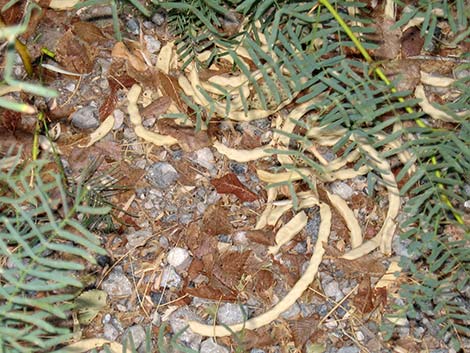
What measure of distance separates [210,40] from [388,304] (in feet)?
2.29

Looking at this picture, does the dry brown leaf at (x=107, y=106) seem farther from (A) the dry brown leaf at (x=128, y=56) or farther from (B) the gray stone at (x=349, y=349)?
(B) the gray stone at (x=349, y=349)

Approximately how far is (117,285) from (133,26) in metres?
0.63

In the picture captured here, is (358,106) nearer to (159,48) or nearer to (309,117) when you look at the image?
(309,117)

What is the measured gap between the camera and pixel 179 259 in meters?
1.62

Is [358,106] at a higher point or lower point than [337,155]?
higher

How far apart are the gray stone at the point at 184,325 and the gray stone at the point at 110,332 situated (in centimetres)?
12

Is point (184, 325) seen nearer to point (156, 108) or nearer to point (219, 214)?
point (219, 214)

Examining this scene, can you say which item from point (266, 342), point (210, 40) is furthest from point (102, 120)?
point (266, 342)

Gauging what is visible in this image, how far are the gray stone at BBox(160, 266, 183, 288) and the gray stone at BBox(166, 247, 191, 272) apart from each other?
0.04 feet

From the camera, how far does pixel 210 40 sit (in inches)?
66.5

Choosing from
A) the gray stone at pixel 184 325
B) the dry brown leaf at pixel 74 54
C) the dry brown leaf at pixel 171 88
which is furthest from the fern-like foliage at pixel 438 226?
the dry brown leaf at pixel 74 54

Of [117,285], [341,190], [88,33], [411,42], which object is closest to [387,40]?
[411,42]

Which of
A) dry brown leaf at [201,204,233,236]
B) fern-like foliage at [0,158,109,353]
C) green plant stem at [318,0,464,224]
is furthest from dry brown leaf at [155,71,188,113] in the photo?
fern-like foliage at [0,158,109,353]

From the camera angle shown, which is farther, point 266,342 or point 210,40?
point 210,40
